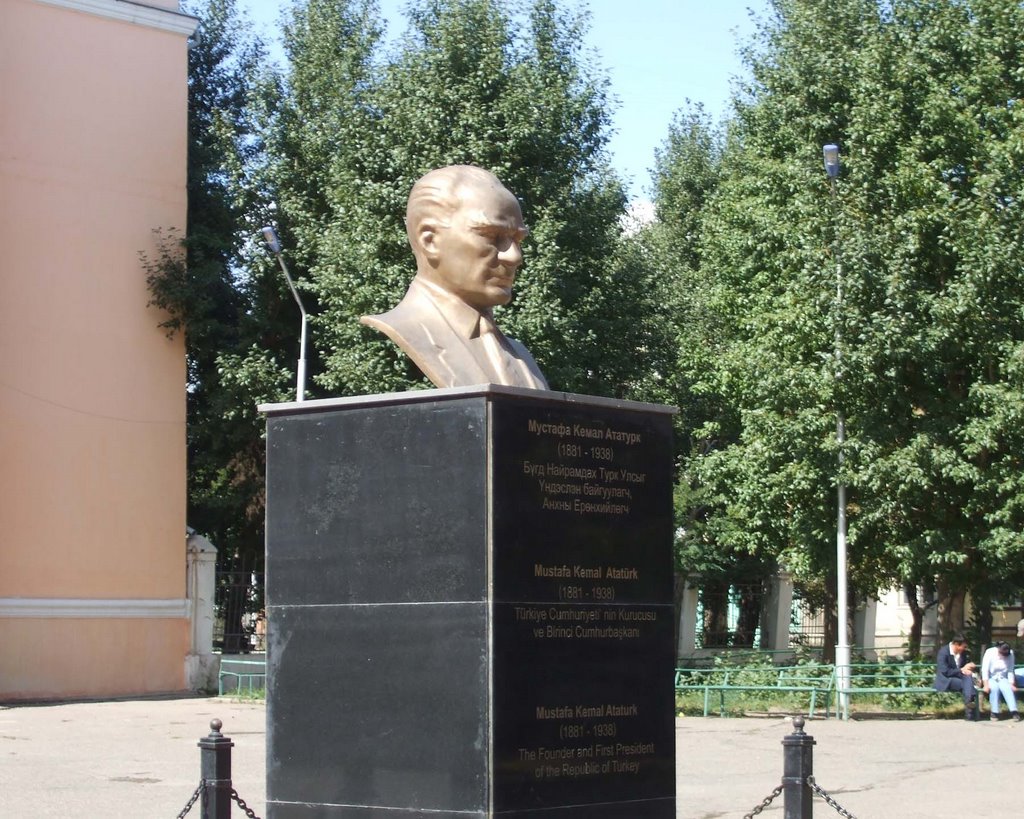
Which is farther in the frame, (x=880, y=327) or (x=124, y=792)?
(x=880, y=327)

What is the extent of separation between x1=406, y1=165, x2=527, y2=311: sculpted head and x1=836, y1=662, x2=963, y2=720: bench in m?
12.0

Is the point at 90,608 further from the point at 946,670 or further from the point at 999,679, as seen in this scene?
the point at 999,679

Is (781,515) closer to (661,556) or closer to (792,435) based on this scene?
(792,435)

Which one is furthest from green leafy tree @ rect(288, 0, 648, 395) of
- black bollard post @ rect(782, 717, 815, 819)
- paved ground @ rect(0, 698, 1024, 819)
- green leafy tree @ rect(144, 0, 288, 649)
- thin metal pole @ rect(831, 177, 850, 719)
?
black bollard post @ rect(782, 717, 815, 819)

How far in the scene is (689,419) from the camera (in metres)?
27.6

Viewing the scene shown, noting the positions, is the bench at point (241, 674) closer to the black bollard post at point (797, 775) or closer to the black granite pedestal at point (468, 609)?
the black bollard post at point (797, 775)

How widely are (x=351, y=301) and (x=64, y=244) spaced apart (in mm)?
4242

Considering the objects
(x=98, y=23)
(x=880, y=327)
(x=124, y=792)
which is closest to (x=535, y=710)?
(x=124, y=792)

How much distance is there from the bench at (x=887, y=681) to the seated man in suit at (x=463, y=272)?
11909 millimetres

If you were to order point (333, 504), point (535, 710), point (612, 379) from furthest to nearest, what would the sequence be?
point (612, 379) < point (333, 504) < point (535, 710)

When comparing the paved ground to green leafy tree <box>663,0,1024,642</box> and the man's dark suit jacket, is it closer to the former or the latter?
the man's dark suit jacket

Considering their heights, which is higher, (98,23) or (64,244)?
(98,23)

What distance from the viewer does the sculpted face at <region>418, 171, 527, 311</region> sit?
7.80 meters

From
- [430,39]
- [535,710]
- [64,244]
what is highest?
[430,39]
